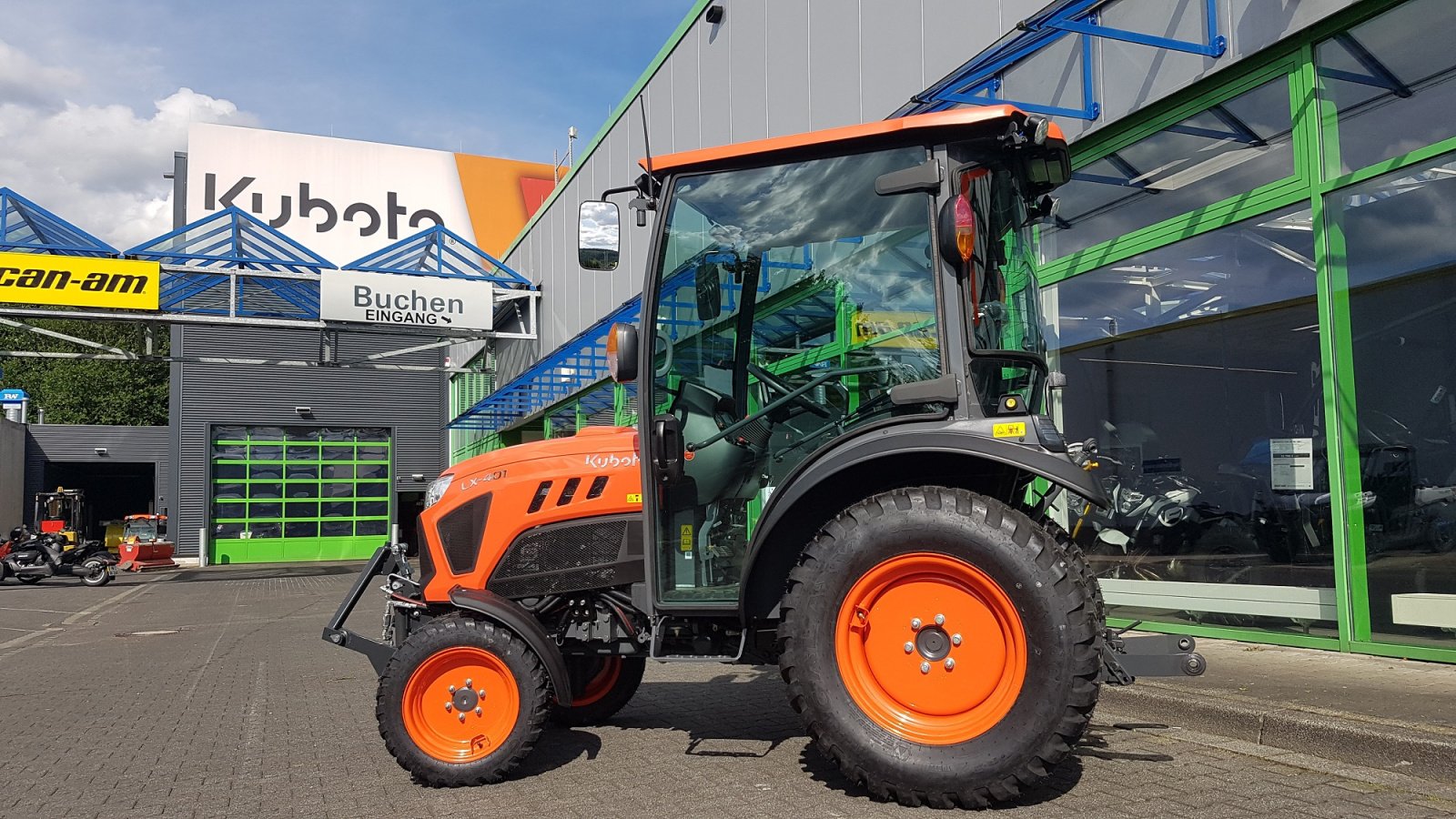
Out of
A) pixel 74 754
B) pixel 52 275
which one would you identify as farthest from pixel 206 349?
pixel 74 754

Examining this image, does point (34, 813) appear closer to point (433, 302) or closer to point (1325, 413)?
point (1325, 413)

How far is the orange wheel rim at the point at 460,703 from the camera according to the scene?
429cm

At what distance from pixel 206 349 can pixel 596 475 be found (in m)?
30.7

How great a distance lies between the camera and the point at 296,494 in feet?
104

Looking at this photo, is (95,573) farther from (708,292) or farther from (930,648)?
(930,648)

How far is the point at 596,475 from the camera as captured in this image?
4.64 m

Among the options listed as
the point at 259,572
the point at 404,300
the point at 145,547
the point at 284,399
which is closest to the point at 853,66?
the point at 404,300

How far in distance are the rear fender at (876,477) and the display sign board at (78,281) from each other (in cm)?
1667

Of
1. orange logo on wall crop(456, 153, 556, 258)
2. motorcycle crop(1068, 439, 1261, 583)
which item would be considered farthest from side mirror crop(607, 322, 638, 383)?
orange logo on wall crop(456, 153, 556, 258)

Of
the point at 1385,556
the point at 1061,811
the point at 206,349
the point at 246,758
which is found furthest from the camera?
the point at 206,349

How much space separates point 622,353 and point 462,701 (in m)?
1.52

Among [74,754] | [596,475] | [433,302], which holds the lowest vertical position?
[74,754]

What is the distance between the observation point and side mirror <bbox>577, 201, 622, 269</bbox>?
432cm

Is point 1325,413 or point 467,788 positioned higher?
point 1325,413
